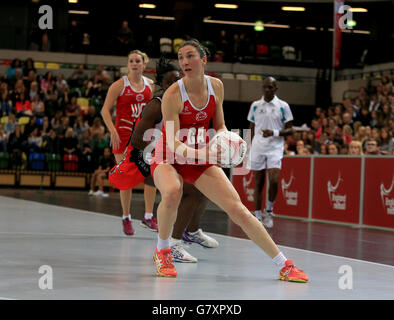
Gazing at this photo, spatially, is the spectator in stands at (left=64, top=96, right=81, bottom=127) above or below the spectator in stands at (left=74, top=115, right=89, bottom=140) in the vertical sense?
above

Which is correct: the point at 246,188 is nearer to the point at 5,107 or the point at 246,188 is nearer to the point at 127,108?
the point at 127,108

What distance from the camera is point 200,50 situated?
18.9 feet

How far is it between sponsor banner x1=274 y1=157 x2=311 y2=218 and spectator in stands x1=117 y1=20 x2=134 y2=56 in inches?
513

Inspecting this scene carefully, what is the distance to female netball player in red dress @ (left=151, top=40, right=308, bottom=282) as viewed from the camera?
5527 millimetres

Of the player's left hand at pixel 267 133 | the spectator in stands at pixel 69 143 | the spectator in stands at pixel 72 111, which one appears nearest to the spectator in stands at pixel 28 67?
the spectator in stands at pixel 72 111

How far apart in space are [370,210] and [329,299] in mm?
6980

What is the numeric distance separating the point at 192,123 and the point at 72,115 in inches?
→ 639

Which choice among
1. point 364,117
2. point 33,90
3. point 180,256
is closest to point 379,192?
point 180,256

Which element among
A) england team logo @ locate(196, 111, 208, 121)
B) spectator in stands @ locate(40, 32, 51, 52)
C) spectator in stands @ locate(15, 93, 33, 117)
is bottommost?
england team logo @ locate(196, 111, 208, 121)

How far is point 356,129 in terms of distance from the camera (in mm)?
16344

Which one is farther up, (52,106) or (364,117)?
(52,106)

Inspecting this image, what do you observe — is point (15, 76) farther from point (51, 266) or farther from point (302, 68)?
point (51, 266)

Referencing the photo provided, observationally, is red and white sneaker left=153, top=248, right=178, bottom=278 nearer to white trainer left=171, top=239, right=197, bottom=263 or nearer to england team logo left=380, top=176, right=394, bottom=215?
white trainer left=171, top=239, right=197, bottom=263

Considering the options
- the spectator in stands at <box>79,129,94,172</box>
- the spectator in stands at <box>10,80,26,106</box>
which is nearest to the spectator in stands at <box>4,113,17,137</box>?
the spectator in stands at <box>10,80,26,106</box>
